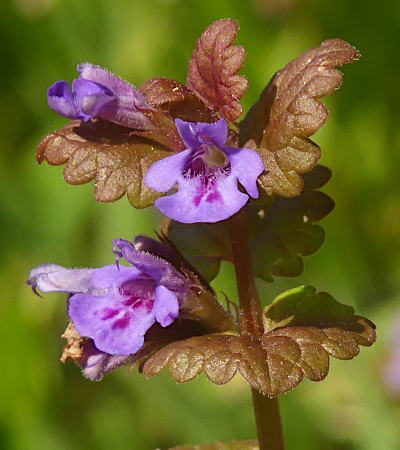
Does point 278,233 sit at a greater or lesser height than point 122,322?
greater

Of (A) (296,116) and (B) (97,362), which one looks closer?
(A) (296,116)

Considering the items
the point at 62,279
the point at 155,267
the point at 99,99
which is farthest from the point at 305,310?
the point at 99,99

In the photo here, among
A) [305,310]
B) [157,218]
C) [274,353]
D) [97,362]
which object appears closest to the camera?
[274,353]

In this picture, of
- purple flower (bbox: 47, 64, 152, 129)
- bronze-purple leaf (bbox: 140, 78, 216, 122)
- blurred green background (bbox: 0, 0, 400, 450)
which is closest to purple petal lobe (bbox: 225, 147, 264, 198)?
bronze-purple leaf (bbox: 140, 78, 216, 122)

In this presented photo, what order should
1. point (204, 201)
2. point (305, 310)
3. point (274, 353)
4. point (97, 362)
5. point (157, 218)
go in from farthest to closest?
point (157, 218) < point (305, 310) < point (97, 362) < point (274, 353) < point (204, 201)

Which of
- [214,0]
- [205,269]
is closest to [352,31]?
[214,0]

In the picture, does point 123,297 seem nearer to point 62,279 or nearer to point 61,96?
point 62,279
